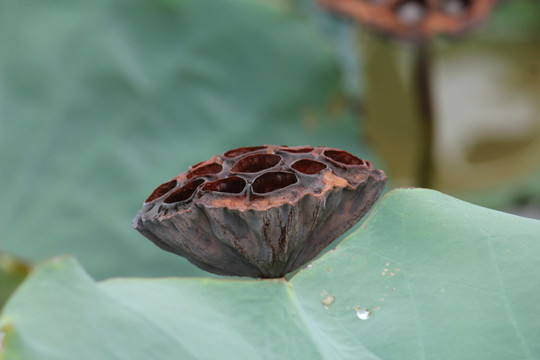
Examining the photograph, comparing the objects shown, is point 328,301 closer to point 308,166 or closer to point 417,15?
point 308,166

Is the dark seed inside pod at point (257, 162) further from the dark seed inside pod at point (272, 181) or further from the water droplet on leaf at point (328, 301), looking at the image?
the water droplet on leaf at point (328, 301)

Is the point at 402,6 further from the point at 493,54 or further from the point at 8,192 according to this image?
the point at 493,54

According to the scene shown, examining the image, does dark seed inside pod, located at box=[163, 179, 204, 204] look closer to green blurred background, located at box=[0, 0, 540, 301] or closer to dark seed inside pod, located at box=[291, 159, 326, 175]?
dark seed inside pod, located at box=[291, 159, 326, 175]

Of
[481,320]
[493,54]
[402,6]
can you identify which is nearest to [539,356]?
[481,320]

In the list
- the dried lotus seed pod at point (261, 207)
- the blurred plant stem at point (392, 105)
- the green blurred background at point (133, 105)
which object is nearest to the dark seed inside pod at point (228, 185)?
the dried lotus seed pod at point (261, 207)

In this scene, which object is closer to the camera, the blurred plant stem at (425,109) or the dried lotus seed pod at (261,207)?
the dried lotus seed pod at (261,207)

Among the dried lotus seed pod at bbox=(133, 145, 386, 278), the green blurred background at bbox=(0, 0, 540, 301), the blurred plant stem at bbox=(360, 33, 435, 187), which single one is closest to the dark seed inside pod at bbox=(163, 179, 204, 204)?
the dried lotus seed pod at bbox=(133, 145, 386, 278)

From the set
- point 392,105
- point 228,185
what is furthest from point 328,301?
→ point 392,105
